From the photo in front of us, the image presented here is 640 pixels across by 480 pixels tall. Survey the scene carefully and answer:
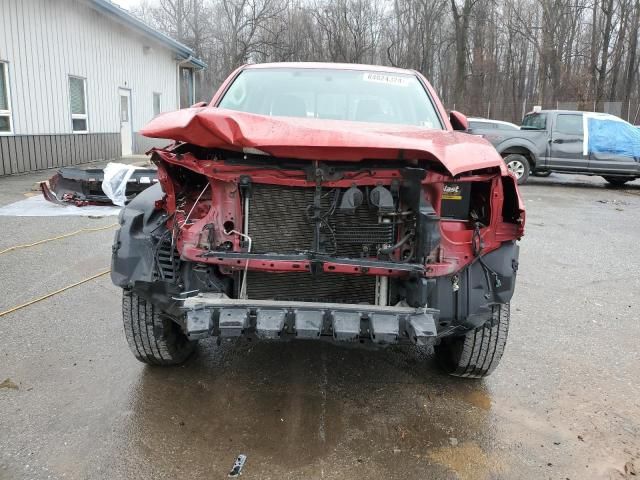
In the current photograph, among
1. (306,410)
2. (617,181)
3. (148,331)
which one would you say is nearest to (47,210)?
(148,331)

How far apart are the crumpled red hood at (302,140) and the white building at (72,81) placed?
10213 millimetres

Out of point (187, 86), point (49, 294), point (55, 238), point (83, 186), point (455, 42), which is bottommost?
point (49, 294)

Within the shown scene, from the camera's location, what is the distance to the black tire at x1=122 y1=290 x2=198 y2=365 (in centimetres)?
303

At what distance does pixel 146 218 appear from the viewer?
114 inches

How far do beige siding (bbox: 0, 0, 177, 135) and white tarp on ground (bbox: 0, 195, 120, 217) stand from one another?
3.77 meters

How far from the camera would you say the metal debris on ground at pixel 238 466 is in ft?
7.90

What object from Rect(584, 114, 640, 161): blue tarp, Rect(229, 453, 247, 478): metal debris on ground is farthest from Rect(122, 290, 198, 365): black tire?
Rect(584, 114, 640, 161): blue tarp

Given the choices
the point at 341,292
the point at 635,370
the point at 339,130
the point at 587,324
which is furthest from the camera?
the point at 587,324

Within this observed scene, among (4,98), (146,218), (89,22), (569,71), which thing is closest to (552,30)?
(569,71)

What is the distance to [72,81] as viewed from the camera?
44.5 ft

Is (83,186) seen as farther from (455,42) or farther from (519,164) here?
(455,42)

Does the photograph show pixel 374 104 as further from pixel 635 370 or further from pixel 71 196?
pixel 71 196

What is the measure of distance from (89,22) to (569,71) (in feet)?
106

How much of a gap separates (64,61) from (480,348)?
13.0m
